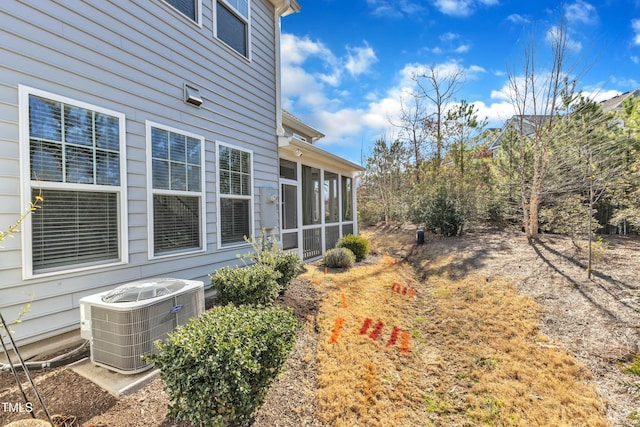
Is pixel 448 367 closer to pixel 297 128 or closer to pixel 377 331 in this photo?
pixel 377 331

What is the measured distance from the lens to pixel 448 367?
3262 millimetres

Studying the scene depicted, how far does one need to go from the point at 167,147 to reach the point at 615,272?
816cm

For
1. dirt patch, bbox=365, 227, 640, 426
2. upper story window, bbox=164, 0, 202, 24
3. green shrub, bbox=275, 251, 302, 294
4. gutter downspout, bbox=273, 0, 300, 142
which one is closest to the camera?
dirt patch, bbox=365, 227, 640, 426

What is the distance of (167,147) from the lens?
157 inches

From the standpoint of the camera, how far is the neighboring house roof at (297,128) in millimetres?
9863

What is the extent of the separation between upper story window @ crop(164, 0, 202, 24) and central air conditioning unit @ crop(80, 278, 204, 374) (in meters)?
4.18

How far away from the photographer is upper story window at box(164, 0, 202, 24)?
4.24m

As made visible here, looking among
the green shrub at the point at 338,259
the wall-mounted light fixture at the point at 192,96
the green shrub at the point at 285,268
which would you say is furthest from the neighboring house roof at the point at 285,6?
the green shrub at the point at 338,259

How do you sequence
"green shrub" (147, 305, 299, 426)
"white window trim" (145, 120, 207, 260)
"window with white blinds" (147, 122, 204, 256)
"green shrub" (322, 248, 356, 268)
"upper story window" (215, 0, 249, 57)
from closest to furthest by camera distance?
1. "green shrub" (147, 305, 299, 426)
2. "white window trim" (145, 120, 207, 260)
3. "window with white blinds" (147, 122, 204, 256)
4. "upper story window" (215, 0, 249, 57)
5. "green shrub" (322, 248, 356, 268)

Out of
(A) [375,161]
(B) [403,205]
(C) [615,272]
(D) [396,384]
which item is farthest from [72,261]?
(A) [375,161]

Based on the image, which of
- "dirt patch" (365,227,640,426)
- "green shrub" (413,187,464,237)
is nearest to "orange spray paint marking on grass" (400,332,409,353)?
"dirt patch" (365,227,640,426)

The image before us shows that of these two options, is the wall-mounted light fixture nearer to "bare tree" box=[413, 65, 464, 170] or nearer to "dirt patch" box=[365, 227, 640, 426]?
"dirt patch" box=[365, 227, 640, 426]

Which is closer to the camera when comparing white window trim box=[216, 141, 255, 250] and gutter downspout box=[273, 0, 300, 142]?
white window trim box=[216, 141, 255, 250]

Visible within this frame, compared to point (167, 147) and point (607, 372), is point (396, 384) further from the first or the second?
point (167, 147)
